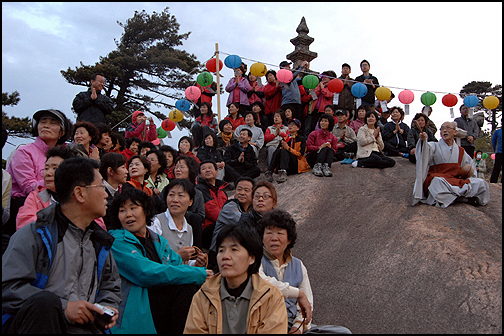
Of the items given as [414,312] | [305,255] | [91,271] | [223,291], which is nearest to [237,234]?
[223,291]

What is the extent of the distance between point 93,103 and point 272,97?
4.86 metres

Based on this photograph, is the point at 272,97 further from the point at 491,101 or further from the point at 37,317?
the point at 37,317

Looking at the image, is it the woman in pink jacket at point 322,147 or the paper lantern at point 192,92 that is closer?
the woman in pink jacket at point 322,147

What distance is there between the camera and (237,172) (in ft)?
26.1

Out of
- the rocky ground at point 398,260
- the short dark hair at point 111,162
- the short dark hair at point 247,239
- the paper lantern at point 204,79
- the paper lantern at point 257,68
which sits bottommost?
the rocky ground at point 398,260

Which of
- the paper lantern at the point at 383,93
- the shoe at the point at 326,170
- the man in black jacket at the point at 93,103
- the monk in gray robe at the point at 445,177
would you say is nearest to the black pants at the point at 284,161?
the shoe at the point at 326,170

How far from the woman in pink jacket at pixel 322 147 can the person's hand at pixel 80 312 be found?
5.70 metres

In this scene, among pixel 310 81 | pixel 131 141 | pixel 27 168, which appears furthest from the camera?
pixel 310 81

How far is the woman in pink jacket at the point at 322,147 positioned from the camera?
7566mm

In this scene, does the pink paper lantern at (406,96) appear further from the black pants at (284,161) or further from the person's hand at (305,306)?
the person's hand at (305,306)

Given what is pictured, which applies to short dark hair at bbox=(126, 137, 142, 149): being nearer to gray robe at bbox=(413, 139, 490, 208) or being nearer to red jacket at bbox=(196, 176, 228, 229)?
red jacket at bbox=(196, 176, 228, 229)

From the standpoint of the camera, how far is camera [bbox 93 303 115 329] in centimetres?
233

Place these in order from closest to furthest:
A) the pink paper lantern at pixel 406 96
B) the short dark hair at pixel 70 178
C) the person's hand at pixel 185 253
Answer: the short dark hair at pixel 70 178, the person's hand at pixel 185 253, the pink paper lantern at pixel 406 96

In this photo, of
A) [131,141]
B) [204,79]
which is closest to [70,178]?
[131,141]
